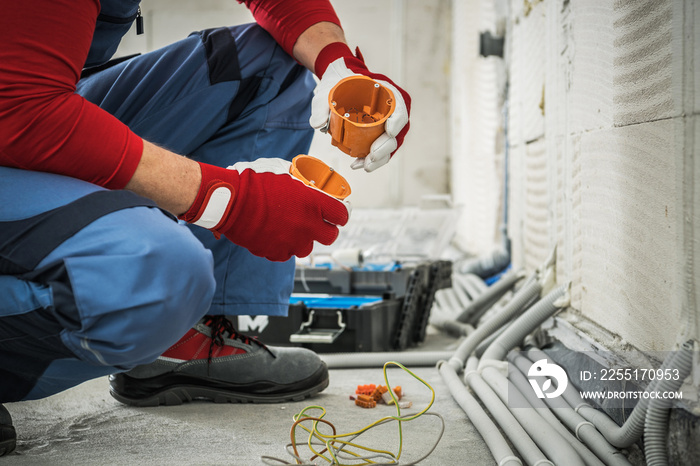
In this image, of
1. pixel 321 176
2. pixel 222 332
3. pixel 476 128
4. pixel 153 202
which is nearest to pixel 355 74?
pixel 321 176

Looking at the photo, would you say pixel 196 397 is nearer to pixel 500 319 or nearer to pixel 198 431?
pixel 198 431

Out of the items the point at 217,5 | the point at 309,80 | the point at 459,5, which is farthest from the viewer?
the point at 217,5

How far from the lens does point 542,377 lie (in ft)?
4.19

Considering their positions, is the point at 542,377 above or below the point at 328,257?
below

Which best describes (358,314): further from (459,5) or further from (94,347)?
(459,5)

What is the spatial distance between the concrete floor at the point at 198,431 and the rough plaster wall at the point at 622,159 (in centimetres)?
35

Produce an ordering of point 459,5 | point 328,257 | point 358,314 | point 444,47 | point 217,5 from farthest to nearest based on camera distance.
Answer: point 217,5 → point 444,47 → point 459,5 → point 328,257 → point 358,314

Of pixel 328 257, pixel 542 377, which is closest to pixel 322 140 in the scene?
pixel 328 257

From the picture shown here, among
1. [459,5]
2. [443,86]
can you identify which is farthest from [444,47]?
[459,5]

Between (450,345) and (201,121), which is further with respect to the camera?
(450,345)

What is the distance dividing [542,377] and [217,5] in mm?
5482

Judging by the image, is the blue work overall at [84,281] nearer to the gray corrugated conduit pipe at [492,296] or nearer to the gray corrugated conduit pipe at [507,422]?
the gray corrugated conduit pipe at [507,422]

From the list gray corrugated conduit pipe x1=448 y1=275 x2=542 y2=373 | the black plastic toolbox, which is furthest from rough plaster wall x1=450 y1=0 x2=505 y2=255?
gray corrugated conduit pipe x1=448 y1=275 x2=542 y2=373

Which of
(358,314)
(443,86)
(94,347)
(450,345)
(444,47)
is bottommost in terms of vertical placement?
(450,345)
